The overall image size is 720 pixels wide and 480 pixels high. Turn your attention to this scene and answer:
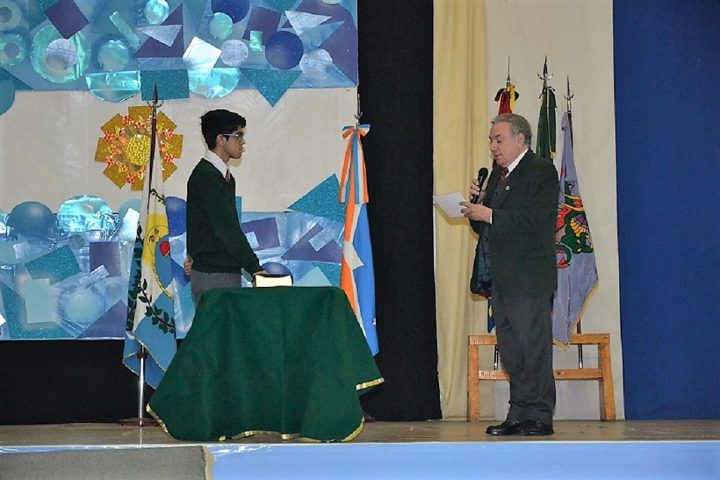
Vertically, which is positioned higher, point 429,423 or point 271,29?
point 271,29

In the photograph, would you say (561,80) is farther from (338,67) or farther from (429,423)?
(429,423)

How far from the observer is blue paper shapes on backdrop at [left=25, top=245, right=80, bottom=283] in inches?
248

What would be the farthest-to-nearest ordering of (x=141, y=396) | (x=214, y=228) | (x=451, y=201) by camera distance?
1. (x=141, y=396)
2. (x=214, y=228)
3. (x=451, y=201)

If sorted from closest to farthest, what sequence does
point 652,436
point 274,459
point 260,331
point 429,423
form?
point 274,459, point 260,331, point 652,436, point 429,423

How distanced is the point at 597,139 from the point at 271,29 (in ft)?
6.57

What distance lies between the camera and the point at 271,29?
642 centimetres

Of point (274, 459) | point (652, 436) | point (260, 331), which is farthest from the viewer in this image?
point (652, 436)

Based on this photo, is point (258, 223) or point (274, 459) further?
point (258, 223)

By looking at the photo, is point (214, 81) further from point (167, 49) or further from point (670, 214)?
point (670, 214)

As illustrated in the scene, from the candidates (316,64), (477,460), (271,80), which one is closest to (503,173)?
(316,64)

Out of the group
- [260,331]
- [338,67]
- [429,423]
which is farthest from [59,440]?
[338,67]

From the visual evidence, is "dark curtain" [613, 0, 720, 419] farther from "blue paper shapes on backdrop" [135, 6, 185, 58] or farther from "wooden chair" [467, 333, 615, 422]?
"blue paper shapes on backdrop" [135, 6, 185, 58]

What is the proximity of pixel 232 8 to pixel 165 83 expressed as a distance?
22.9 inches

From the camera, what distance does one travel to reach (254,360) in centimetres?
464
